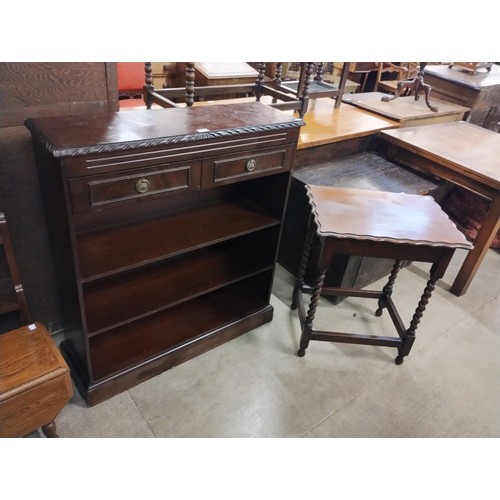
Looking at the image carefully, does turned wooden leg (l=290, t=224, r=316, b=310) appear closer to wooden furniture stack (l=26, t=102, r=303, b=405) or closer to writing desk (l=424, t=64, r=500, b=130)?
wooden furniture stack (l=26, t=102, r=303, b=405)

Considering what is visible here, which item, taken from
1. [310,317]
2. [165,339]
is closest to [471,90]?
[310,317]

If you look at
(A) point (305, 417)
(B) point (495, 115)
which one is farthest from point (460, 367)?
(B) point (495, 115)

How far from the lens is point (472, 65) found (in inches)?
146

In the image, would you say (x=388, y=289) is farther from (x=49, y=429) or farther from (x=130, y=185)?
(x=49, y=429)

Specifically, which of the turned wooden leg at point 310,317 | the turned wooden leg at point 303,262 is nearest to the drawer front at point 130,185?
the turned wooden leg at point 310,317

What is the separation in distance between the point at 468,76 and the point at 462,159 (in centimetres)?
173

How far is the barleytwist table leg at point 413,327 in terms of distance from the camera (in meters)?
1.89

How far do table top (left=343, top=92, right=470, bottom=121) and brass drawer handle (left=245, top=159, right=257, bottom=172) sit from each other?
6.00 feet

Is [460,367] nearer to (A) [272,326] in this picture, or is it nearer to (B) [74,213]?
(A) [272,326]

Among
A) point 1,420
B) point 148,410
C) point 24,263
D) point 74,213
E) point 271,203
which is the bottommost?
point 148,410

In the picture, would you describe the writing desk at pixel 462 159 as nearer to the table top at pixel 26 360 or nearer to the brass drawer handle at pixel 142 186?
the brass drawer handle at pixel 142 186

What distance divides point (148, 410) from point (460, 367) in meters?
1.56

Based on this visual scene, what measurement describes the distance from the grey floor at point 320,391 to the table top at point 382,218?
0.74 meters

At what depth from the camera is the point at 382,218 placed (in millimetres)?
1781
